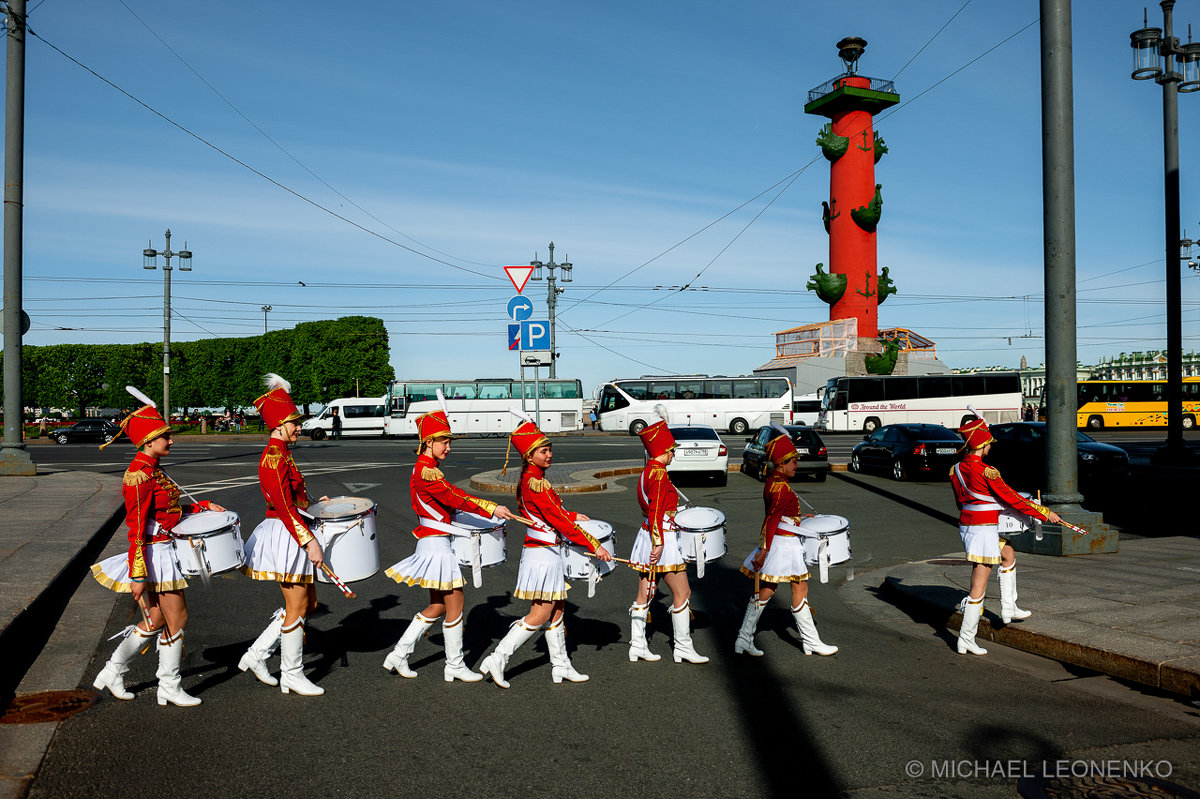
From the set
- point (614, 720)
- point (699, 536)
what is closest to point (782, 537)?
point (699, 536)

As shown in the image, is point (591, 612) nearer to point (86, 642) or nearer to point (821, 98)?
point (86, 642)

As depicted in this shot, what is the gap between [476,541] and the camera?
5.59 meters

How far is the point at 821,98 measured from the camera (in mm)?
53750

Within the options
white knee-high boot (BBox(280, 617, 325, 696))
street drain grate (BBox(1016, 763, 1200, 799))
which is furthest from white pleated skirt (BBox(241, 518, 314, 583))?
street drain grate (BBox(1016, 763, 1200, 799))

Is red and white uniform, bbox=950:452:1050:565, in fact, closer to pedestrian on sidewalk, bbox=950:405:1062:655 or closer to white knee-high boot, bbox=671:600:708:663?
pedestrian on sidewalk, bbox=950:405:1062:655

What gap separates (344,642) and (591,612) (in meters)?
2.15

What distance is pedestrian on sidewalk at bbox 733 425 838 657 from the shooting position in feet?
20.0

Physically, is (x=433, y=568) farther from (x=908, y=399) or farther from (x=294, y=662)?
(x=908, y=399)

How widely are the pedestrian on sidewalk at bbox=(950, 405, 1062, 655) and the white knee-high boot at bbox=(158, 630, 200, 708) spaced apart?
5306 mm

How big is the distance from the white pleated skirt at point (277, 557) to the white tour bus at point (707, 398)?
141 ft

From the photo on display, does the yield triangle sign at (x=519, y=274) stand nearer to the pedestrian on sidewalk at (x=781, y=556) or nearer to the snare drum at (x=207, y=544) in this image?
the pedestrian on sidewalk at (x=781, y=556)

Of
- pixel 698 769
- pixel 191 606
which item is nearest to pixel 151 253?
pixel 191 606

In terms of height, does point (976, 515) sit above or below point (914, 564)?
above

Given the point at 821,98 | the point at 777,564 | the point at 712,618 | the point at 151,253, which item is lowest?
the point at 712,618
